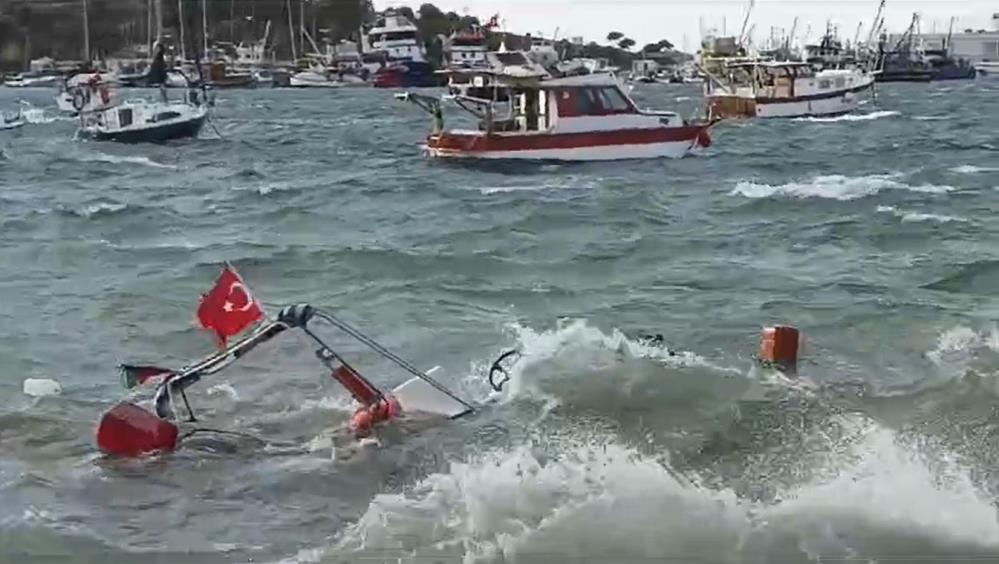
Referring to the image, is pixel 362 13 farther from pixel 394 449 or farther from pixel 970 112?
pixel 394 449

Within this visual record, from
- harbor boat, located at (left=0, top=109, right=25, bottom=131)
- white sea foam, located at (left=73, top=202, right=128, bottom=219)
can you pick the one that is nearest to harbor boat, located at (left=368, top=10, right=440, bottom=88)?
harbor boat, located at (left=0, top=109, right=25, bottom=131)

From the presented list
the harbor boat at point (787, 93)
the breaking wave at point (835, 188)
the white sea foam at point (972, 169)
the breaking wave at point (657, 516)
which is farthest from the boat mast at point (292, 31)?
the breaking wave at point (657, 516)

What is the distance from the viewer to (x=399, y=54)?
443 ft

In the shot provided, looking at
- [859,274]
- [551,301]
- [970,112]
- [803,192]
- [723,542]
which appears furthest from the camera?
[970,112]

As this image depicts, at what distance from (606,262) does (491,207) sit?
8.15 m

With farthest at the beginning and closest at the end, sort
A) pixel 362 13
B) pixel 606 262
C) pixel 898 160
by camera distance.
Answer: pixel 362 13, pixel 898 160, pixel 606 262

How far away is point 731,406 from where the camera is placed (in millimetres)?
12672

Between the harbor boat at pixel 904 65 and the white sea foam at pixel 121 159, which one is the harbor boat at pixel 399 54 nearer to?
the harbor boat at pixel 904 65

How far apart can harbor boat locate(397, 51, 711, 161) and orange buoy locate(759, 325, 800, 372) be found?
23.4 m

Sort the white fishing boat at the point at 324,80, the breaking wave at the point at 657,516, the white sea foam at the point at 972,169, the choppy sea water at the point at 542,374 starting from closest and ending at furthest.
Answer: the breaking wave at the point at 657,516 < the choppy sea water at the point at 542,374 < the white sea foam at the point at 972,169 < the white fishing boat at the point at 324,80

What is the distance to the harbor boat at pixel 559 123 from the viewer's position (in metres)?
37.3

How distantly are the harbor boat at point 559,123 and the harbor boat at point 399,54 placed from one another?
270 ft

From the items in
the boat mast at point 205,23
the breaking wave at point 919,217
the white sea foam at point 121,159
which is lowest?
the white sea foam at point 121,159

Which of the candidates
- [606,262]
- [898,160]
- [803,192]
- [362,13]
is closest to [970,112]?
[898,160]
